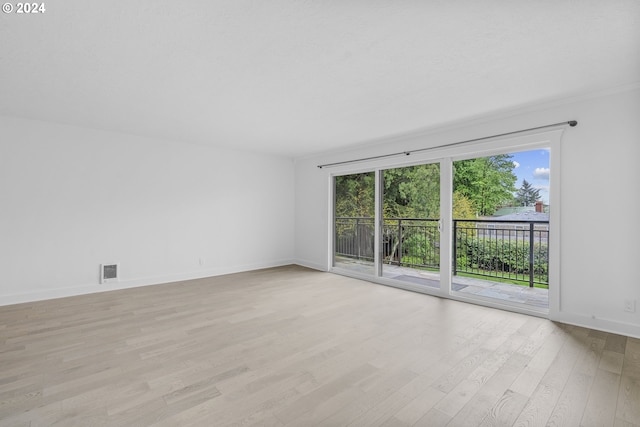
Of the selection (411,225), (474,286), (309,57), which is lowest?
(474,286)

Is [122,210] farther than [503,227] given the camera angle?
No

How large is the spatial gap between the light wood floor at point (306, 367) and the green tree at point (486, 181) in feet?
6.68

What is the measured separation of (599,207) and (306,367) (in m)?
3.13

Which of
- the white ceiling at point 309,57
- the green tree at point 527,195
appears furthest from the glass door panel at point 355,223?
the green tree at point 527,195

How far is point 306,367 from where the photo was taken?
2215mm

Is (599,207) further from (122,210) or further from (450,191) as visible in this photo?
(122,210)

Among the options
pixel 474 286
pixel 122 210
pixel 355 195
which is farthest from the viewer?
pixel 355 195

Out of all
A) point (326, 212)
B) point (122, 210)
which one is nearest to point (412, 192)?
point (326, 212)

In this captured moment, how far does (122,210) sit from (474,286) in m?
5.45

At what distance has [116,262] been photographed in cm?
442

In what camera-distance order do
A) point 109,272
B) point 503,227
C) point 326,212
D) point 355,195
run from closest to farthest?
point 109,272 → point 503,227 → point 355,195 → point 326,212

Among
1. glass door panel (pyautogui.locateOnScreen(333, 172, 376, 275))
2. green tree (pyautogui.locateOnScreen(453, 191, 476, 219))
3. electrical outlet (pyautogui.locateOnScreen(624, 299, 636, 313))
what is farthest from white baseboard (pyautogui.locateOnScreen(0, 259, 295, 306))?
electrical outlet (pyautogui.locateOnScreen(624, 299, 636, 313))

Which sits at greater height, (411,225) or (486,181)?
(486,181)

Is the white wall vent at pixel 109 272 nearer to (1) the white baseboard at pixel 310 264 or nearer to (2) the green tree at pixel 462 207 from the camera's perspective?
(1) the white baseboard at pixel 310 264
